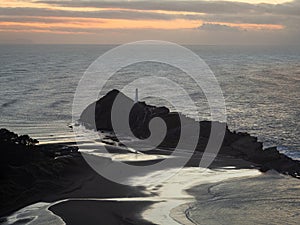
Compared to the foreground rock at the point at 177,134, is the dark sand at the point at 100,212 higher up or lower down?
lower down

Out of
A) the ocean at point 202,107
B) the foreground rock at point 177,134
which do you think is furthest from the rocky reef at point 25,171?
the foreground rock at point 177,134

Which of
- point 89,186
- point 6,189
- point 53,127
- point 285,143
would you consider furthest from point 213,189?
point 53,127

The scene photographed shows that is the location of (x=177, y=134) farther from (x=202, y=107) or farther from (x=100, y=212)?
(x=202, y=107)

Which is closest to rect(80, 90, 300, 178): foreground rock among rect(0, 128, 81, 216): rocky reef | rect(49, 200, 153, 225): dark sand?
rect(0, 128, 81, 216): rocky reef

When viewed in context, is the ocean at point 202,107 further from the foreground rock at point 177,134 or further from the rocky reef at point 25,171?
the rocky reef at point 25,171

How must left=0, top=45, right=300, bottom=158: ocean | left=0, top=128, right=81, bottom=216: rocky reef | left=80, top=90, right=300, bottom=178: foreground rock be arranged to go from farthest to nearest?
Result: left=0, top=45, right=300, bottom=158: ocean, left=80, top=90, right=300, bottom=178: foreground rock, left=0, top=128, right=81, bottom=216: rocky reef

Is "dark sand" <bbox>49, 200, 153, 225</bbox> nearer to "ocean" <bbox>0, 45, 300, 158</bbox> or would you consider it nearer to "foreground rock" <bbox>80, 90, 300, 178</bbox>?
"foreground rock" <bbox>80, 90, 300, 178</bbox>

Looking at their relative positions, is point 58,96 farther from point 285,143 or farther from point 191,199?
point 191,199

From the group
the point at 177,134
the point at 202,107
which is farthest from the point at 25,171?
the point at 202,107
